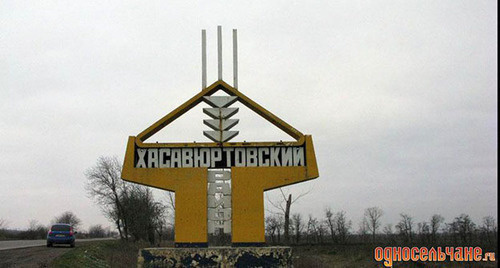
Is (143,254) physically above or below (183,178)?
below

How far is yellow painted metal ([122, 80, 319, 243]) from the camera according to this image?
7488 mm

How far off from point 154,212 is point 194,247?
4077 cm

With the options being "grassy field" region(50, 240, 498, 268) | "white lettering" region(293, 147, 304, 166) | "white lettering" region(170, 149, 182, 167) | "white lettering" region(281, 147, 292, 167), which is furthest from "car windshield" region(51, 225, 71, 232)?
"white lettering" region(293, 147, 304, 166)

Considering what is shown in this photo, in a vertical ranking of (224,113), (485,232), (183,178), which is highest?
(224,113)

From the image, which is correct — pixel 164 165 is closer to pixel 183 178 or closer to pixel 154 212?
pixel 183 178

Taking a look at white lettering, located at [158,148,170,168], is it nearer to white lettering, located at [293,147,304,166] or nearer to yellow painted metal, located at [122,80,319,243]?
yellow painted metal, located at [122,80,319,243]

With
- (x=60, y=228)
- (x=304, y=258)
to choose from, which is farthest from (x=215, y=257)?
(x=60, y=228)

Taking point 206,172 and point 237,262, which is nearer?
point 237,262

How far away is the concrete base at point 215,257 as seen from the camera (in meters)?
7.12

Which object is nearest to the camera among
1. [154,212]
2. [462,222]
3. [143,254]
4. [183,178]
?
[143,254]

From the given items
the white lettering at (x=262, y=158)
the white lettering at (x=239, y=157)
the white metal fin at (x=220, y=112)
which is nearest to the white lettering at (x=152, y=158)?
the white metal fin at (x=220, y=112)

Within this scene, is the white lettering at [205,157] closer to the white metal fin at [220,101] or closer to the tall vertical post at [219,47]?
the white metal fin at [220,101]

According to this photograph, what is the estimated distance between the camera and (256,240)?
7457 millimetres

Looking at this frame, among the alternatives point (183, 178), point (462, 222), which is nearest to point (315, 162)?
point (183, 178)
